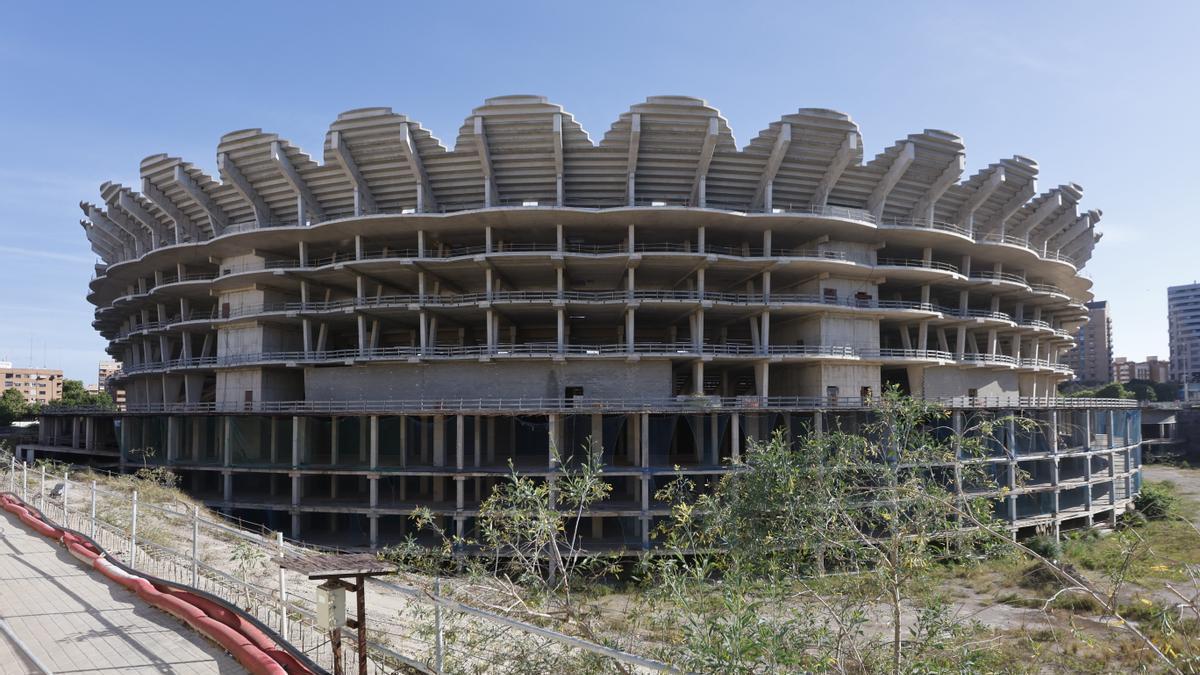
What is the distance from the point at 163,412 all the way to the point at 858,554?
38.7 m

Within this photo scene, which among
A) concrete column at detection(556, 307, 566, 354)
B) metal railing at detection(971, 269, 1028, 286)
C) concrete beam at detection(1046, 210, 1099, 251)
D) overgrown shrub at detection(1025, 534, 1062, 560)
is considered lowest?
overgrown shrub at detection(1025, 534, 1062, 560)

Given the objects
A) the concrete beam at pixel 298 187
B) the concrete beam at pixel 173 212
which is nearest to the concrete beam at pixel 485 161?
the concrete beam at pixel 298 187

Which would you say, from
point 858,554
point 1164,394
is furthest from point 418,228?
point 1164,394

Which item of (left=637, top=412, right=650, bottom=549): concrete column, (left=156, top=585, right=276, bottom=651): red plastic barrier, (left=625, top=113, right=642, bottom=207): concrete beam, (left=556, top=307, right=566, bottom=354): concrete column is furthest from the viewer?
(left=556, top=307, right=566, bottom=354): concrete column

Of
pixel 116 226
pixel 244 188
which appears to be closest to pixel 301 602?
pixel 244 188

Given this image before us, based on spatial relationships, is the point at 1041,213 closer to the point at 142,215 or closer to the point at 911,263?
the point at 911,263

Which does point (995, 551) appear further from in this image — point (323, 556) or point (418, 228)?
point (418, 228)

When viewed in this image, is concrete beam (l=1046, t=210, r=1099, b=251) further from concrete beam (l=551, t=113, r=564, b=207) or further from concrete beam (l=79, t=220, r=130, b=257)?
concrete beam (l=79, t=220, r=130, b=257)

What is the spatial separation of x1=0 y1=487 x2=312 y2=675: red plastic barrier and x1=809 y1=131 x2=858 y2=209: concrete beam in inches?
1239

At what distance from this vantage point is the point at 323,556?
7.34 metres

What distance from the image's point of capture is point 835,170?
3288cm

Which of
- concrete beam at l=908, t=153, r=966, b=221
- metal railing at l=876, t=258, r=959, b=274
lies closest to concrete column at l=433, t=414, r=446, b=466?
metal railing at l=876, t=258, r=959, b=274

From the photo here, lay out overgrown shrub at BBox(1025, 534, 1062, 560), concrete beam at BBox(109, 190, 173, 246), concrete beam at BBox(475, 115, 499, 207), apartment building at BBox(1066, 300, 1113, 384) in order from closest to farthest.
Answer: overgrown shrub at BBox(1025, 534, 1062, 560), concrete beam at BBox(475, 115, 499, 207), concrete beam at BBox(109, 190, 173, 246), apartment building at BBox(1066, 300, 1113, 384)

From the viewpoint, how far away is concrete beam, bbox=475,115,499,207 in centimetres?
3053
